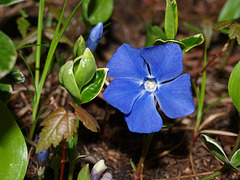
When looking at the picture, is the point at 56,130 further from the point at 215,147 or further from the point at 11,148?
the point at 215,147

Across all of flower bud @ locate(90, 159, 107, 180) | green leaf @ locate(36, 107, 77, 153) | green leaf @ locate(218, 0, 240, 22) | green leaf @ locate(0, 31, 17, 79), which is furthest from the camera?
green leaf @ locate(218, 0, 240, 22)

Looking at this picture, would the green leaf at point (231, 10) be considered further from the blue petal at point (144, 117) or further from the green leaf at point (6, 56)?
the green leaf at point (6, 56)

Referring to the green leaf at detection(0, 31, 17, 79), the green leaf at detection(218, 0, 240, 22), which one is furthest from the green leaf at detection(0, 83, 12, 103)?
the green leaf at detection(218, 0, 240, 22)

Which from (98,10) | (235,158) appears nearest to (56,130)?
(235,158)

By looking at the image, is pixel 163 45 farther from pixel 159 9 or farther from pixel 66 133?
pixel 159 9

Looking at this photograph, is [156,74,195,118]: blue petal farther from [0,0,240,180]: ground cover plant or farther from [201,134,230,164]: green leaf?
[201,134,230,164]: green leaf

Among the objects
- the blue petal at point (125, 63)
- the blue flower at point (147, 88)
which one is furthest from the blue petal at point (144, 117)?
the blue petal at point (125, 63)
